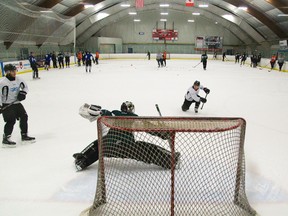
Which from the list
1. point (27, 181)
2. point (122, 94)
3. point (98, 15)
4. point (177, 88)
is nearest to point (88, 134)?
point (27, 181)

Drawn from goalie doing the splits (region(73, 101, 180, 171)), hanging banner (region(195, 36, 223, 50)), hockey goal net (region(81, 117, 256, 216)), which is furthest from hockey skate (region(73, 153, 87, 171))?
hanging banner (region(195, 36, 223, 50))

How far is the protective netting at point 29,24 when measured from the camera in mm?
11992

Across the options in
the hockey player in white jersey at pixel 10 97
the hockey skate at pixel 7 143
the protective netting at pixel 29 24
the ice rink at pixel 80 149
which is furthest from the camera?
the protective netting at pixel 29 24

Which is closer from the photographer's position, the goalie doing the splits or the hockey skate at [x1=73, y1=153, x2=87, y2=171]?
the goalie doing the splits

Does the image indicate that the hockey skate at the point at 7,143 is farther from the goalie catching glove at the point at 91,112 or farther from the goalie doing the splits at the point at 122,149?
the goalie catching glove at the point at 91,112

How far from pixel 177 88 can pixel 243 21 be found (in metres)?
22.0

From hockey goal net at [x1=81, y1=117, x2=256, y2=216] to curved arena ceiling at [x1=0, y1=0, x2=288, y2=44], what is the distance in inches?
514

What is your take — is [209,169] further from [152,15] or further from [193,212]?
[152,15]

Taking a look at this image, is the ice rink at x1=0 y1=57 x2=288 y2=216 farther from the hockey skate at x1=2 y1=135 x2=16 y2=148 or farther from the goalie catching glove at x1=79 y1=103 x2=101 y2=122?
the goalie catching glove at x1=79 y1=103 x2=101 y2=122

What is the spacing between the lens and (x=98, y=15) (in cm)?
2831

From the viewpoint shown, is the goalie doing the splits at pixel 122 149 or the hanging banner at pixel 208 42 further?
the hanging banner at pixel 208 42

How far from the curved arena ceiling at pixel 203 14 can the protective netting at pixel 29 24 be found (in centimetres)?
9

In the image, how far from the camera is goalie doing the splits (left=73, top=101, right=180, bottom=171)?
269 cm

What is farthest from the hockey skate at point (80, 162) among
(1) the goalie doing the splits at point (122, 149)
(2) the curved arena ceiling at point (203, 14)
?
(2) the curved arena ceiling at point (203, 14)
